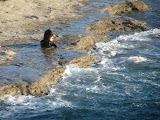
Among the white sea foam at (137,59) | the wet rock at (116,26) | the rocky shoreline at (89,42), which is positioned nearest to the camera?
the rocky shoreline at (89,42)

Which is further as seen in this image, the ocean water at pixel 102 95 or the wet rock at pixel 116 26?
the wet rock at pixel 116 26

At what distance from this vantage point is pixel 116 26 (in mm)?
14945

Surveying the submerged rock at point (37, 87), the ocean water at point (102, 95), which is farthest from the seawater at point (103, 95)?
the submerged rock at point (37, 87)

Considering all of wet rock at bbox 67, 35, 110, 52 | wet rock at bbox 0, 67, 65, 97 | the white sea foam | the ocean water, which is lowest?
the ocean water

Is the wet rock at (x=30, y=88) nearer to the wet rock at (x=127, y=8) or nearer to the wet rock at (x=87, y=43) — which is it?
the wet rock at (x=87, y=43)

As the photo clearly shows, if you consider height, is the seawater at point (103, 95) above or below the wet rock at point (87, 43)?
below

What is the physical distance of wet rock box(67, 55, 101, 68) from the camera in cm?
999

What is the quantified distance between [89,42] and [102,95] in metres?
4.32

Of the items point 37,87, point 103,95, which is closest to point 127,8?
point 103,95

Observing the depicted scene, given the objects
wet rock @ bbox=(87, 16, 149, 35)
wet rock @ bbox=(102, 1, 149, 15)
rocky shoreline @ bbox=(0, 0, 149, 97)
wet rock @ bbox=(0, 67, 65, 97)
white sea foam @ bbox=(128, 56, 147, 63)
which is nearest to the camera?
wet rock @ bbox=(0, 67, 65, 97)

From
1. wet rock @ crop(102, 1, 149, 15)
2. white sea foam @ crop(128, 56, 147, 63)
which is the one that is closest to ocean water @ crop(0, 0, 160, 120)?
white sea foam @ crop(128, 56, 147, 63)

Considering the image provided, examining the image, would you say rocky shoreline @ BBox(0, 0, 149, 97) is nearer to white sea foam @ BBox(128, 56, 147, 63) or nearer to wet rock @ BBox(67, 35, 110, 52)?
wet rock @ BBox(67, 35, 110, 52)

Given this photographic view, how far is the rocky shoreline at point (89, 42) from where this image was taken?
8.03 meters

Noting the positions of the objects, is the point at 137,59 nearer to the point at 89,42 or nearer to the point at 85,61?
the point at 85,61
